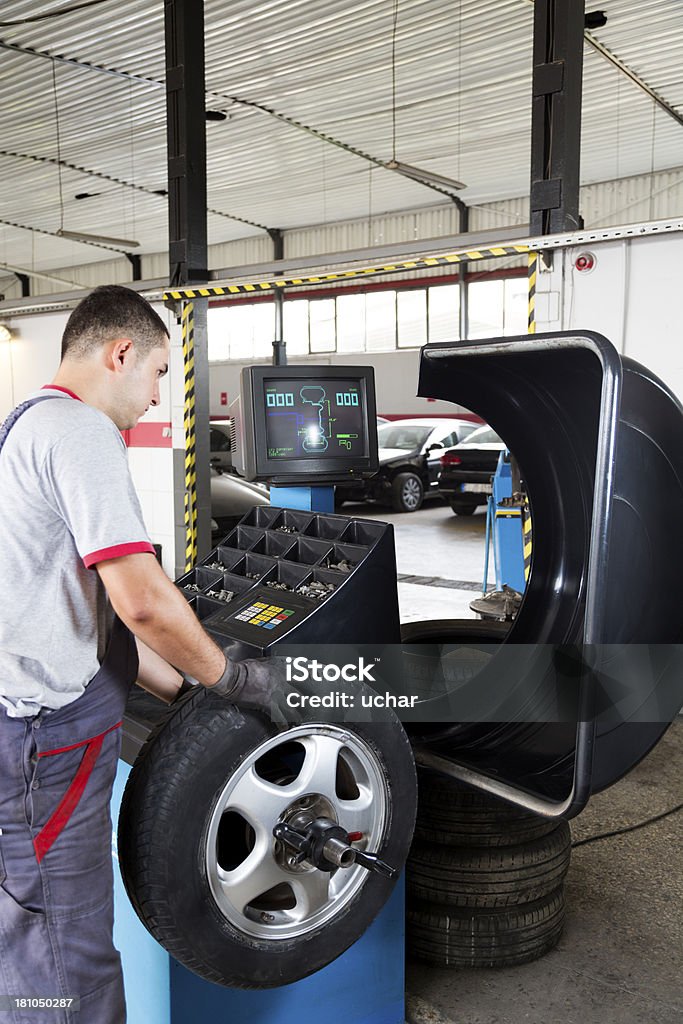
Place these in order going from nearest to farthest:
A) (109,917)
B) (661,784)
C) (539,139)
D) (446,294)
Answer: (109,917) < (661,784) < (539,139) < (446,294)

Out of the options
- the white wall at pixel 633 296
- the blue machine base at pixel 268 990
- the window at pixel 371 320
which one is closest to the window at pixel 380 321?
the window at pixel 371 320

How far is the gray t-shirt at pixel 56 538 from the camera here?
162cm

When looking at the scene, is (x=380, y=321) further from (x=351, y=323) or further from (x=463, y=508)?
(x=463, y=508)

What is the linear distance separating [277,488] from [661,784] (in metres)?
2.51

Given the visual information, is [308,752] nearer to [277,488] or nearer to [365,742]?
[365,742]

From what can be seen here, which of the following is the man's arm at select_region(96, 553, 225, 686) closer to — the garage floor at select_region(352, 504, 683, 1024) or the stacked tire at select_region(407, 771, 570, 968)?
the stacked tire at select_region(407, 771, 570, 968)

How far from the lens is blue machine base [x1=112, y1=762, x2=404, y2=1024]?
199 centimetres

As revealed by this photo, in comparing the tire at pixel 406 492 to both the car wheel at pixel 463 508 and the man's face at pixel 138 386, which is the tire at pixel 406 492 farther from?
the man's face at pixel 138 386

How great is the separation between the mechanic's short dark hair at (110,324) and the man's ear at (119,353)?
0.01 m

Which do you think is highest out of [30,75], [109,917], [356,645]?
[30,75]

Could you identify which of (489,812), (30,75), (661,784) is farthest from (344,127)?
(489,812)

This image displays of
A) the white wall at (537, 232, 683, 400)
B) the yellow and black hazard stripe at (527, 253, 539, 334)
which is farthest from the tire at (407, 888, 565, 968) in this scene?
the yellow and black hazard stripe at (527, 253, 539, 334)

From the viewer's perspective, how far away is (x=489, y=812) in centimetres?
257

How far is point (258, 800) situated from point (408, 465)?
456 inches
